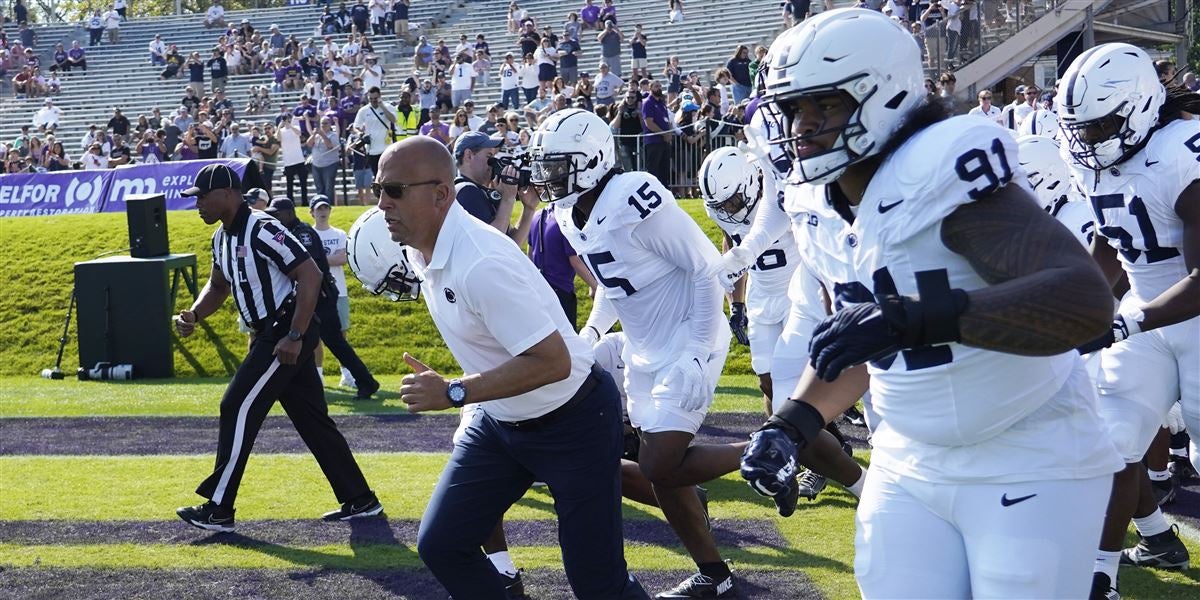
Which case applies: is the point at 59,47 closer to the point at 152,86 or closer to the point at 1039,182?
the point at 152,86

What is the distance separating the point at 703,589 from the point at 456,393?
1.91m

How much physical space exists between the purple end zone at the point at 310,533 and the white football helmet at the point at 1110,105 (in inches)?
90.1

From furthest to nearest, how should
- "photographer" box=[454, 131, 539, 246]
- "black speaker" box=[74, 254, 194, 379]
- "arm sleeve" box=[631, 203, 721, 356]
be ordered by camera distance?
"black speaker" box=[74, 254, 194, 379]
"photographer" box=[454, 131, 539, 246]
"arm sleeve" box=[631, 203, 721, 356]

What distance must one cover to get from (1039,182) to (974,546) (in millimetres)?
4181

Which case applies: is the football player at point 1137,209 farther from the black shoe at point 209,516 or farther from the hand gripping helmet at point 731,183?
the black shoe at point 209,516

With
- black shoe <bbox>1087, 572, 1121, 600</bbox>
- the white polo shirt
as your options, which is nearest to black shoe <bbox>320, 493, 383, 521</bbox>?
the white polo shirt

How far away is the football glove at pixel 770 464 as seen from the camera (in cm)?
280

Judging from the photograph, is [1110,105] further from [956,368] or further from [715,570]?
[956,368]

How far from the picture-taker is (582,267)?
870 centimetres

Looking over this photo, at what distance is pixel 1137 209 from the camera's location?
5.11 metres

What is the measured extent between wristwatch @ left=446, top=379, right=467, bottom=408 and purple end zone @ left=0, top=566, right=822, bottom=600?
190 cm

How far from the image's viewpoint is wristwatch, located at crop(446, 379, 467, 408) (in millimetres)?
3773

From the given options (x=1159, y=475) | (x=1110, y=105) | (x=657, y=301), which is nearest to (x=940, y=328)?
(x=1110, y=105)

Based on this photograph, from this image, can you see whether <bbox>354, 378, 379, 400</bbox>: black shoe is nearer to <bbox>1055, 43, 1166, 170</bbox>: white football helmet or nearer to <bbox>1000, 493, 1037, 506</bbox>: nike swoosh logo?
<bbox>1055, 43, 1166, 170</bbox>: white football helmet
